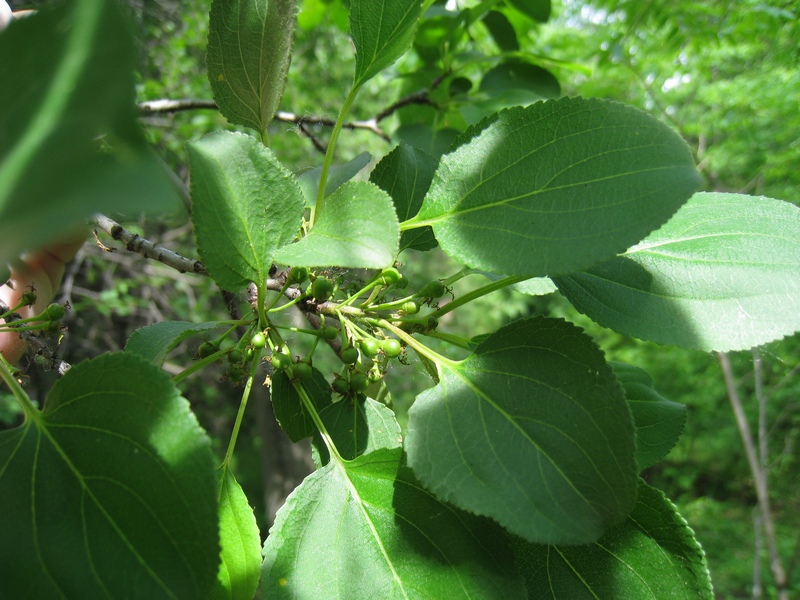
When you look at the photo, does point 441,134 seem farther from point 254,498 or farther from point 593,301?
point 254,498

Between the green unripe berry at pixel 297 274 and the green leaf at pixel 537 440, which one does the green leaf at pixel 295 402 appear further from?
the green leaf at pixel 537 440

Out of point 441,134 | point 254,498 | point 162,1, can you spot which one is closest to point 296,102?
point 162,1

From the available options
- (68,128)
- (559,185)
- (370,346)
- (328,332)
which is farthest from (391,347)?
(68,128)

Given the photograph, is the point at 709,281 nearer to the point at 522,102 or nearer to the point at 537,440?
the point at 537,440

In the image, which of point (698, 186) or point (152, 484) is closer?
point (152, 484)

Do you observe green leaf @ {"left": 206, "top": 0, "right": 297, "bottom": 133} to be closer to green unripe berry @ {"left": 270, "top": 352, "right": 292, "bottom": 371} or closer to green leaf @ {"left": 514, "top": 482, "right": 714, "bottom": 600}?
green unripe berry @ {"left": 270, "top": 352, "right": 292, "bottom": 371}

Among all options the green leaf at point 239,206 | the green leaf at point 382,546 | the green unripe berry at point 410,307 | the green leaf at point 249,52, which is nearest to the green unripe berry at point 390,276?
the green unripe berry at point 410,307

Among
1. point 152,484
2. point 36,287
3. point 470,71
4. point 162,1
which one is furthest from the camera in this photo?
point 162,1
